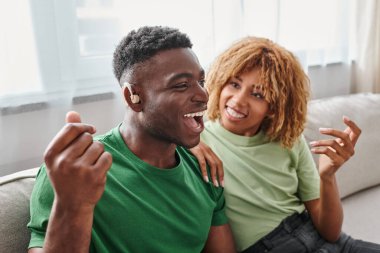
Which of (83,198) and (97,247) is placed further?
(97,247)

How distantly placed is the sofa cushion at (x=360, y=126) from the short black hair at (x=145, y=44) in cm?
94

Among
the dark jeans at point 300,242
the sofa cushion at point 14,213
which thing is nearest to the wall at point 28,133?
the sofa cushion at point 14,213

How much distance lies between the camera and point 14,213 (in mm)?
859

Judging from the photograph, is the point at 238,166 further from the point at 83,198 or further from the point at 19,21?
the point at 19,21

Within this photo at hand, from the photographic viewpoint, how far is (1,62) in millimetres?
1093

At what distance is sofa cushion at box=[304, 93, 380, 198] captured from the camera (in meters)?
1.68

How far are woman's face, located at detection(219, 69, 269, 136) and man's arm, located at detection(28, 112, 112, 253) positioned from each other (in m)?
0.63

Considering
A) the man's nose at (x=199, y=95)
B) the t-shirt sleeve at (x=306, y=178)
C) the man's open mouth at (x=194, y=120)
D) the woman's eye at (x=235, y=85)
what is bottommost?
the t-shirt sleeve at (x=306, y=178)

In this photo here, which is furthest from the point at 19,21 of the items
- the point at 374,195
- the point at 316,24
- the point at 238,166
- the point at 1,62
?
the point at 374,195

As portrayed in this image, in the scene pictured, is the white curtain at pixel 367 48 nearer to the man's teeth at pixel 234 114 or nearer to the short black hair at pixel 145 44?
the man's teeth at pixel 234 114

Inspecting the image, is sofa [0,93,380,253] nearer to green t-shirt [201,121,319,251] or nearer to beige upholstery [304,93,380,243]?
beige upholstery [304,93,380,243]

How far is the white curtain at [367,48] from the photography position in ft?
7.14

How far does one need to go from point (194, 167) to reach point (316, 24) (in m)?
1.34

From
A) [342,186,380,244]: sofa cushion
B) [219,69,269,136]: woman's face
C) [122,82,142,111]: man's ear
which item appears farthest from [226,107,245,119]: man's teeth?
[342,186,380,244]: sofa cushion
